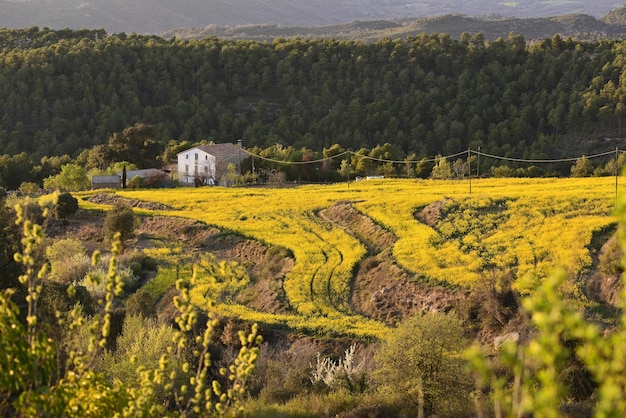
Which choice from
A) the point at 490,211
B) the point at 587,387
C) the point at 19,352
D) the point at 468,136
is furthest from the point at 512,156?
the point at 19,352

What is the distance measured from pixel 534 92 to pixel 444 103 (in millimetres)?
11552

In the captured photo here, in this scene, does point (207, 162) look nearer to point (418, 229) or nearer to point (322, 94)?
point (322, 94)

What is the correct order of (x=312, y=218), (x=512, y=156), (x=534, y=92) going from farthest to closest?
(x=534, y=92), (x=512, y=156), (x=312, y=218)

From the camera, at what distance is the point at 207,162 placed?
81.4m

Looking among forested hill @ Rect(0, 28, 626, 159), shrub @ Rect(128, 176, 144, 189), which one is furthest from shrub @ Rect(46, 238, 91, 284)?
forested hill @ Rect(0, 28, 626, 159)

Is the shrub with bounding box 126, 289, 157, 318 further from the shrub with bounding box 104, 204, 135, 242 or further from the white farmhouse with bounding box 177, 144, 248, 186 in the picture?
the white farmhouse with bounding box 177, 144, 248, 186

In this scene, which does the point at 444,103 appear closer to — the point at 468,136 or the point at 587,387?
the point at 468,136

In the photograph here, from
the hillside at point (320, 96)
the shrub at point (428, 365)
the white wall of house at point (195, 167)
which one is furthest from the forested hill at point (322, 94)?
the shrub at point (428, 365)

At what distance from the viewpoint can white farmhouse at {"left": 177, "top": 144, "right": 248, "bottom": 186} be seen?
8038 cm

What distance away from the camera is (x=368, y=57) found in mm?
124812

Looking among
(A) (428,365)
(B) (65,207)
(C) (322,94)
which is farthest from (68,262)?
(C) (322,94)

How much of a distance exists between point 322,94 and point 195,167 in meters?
39.3

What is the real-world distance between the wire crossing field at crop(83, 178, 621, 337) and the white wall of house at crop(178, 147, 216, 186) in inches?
701

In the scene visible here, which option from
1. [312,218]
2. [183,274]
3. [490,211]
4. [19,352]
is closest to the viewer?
[19,352]
